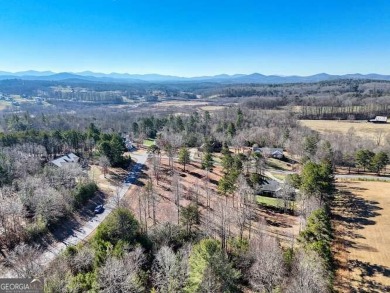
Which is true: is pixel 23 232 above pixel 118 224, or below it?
below

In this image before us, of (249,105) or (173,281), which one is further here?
(249,105)

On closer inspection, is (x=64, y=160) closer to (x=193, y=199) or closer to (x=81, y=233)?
(x=81, y=233)

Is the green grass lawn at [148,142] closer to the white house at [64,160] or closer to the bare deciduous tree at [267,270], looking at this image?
the white house at [64,160]

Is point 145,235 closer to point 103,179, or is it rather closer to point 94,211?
point 94,211

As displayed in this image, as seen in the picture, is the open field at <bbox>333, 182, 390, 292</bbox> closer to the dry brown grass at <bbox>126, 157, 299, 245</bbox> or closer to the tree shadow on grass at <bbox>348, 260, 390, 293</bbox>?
the tree shadow on grass at <bbox>348, 260, 390, 293</bbox>

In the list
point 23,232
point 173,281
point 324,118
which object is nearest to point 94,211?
point 23,232

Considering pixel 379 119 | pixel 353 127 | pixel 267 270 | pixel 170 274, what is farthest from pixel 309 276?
pixel 379 119

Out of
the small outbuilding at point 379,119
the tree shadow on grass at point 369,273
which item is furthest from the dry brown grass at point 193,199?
the small outbuilding at point 379,119
